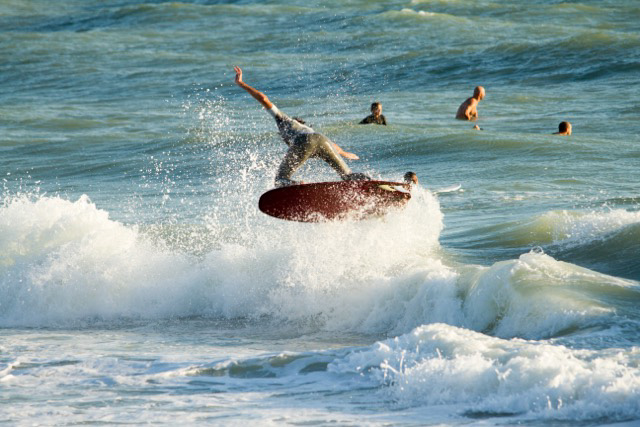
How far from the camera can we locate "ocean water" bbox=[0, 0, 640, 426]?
22.9 ft

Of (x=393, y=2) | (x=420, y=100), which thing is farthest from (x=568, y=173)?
(x=393, y=2)

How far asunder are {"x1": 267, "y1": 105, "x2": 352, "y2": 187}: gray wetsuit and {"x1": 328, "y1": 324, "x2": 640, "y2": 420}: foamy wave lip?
310 cm

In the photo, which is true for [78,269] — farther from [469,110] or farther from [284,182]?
[469,110]

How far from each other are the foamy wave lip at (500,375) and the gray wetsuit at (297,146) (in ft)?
10.2

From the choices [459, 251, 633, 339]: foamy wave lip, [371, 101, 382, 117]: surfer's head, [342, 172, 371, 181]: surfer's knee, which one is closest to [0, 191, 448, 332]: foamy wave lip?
[459, 251, 633, 339]: foamy wave lip

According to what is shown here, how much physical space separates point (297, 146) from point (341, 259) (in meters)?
1.50

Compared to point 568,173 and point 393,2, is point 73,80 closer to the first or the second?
point 393,2

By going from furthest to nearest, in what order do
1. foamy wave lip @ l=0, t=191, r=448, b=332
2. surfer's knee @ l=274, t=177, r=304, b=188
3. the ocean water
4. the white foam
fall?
surfer's knee @ l=274, t=177, r=304, b=188
foamy wave lip @ l=0, t=191, r=448, b=332
the white foam
the ocean water

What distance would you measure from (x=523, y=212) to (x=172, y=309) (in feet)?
18.8

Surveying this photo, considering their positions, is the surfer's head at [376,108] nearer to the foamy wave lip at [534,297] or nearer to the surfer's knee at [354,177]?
the surfer's knee at [354,177]

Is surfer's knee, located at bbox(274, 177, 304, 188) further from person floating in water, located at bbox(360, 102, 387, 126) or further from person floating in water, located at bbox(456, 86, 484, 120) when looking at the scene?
person floating in water, located at bbox(456, 86, 484, 120)

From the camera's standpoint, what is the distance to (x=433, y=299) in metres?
9.63

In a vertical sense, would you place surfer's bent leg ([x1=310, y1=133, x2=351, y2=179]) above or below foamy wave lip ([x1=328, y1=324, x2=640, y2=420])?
above

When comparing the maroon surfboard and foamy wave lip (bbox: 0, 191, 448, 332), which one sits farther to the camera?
the maroon surfboard
